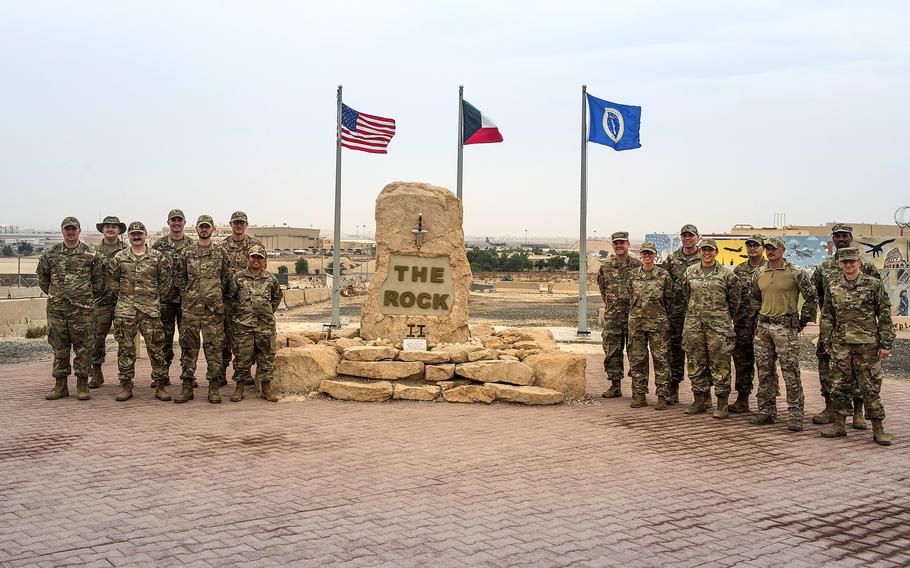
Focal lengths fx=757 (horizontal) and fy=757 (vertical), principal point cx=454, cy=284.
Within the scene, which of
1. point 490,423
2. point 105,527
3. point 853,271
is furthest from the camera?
point 490,423

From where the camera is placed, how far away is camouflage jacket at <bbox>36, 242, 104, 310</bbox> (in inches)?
343

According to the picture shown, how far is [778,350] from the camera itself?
303 inches

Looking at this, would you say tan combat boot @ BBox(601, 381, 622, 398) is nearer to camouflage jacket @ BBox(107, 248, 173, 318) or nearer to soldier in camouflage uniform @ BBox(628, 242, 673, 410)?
soldier in camouflage uniform @ BBox(628, 242, 673, 410)

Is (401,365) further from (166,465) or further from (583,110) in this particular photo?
(583,110)

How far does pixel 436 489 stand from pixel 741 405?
178 inches

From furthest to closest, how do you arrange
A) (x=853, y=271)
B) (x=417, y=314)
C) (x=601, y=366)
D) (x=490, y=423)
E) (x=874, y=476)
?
(x=601, y=366)
(x=417, y=314)
(x=490, y=423)
(x=853, y=271)
(x=874, y=476)

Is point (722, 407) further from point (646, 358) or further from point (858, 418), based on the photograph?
point (858, 418)

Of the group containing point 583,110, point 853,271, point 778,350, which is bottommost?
point 778,350

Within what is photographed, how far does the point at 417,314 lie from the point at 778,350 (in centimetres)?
450

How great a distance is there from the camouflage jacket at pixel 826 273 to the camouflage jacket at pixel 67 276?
812cm

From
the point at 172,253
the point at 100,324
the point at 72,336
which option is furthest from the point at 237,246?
the point at 72,336

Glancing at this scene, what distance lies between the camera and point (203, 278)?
877 centimetres

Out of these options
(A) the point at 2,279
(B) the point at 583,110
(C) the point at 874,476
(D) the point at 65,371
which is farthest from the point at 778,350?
(A) the point at 2,279

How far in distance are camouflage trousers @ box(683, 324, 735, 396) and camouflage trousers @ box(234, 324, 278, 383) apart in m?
4.76
